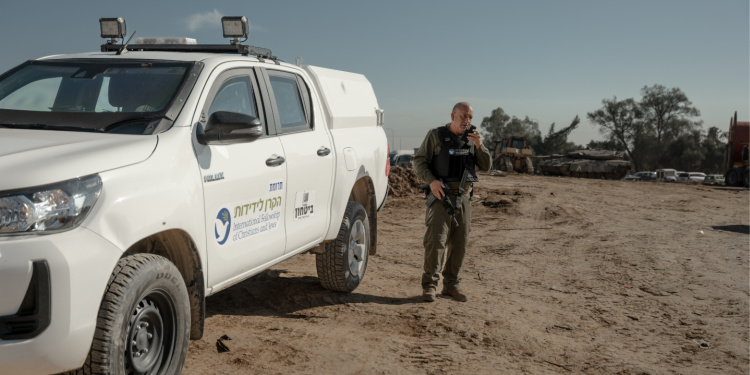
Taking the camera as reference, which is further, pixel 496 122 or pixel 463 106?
pixel 496 122

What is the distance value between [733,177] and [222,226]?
109 feet

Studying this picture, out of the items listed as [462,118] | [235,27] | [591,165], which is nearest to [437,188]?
[462,118]

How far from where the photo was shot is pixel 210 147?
3963 mm

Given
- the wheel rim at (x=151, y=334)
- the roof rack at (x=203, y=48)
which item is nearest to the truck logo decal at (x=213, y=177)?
the wheel rim at (x=151, y=334)

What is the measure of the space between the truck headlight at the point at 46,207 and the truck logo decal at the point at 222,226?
106cm

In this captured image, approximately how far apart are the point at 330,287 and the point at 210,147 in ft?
9.07

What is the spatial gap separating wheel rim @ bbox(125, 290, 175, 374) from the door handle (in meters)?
1.27

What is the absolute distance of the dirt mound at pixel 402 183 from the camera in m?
17.3

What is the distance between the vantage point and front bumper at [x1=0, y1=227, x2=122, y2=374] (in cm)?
271

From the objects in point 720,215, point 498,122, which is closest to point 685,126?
point 498,122

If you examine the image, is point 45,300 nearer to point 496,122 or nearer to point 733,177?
point 733,177

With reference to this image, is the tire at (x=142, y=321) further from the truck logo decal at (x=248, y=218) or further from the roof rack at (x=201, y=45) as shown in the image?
the roof rack at (x=201, y=45)

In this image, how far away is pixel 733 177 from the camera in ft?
105

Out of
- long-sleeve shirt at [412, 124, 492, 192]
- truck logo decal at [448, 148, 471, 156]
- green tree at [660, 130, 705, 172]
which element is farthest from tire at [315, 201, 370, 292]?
green tree at [660, 130, 705, 172]
